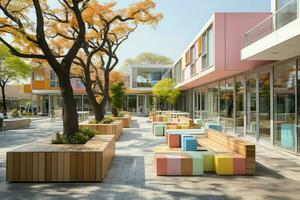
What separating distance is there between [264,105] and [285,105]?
205 cm

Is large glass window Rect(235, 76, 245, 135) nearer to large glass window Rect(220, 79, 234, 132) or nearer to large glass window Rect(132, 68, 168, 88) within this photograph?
large glass window Rect(220, 79, 234, 132)

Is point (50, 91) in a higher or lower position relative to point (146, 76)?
lower

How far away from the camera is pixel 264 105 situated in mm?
14391

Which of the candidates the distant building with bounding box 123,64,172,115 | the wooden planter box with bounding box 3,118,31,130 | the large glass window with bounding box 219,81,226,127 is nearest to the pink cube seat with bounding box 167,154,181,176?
the large glass window with bounding box 219,81,226,127

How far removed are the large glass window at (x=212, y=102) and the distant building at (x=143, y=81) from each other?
66.5ft

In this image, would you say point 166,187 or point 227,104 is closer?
point 166,187

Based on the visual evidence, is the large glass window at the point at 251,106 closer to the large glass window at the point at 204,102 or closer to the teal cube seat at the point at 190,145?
the teal cube seat at the point at 190,145

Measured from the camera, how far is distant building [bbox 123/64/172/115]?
46.2 meters

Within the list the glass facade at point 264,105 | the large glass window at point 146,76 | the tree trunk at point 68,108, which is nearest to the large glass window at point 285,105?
the glass facade at point 264,105

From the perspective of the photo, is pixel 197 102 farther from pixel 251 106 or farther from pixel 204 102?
pixel 251 106

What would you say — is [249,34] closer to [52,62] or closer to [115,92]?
[52,62]

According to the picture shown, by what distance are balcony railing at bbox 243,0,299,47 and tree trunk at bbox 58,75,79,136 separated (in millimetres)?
6197

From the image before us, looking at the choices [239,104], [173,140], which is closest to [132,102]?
[239,104]

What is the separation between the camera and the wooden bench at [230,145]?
332 inches
